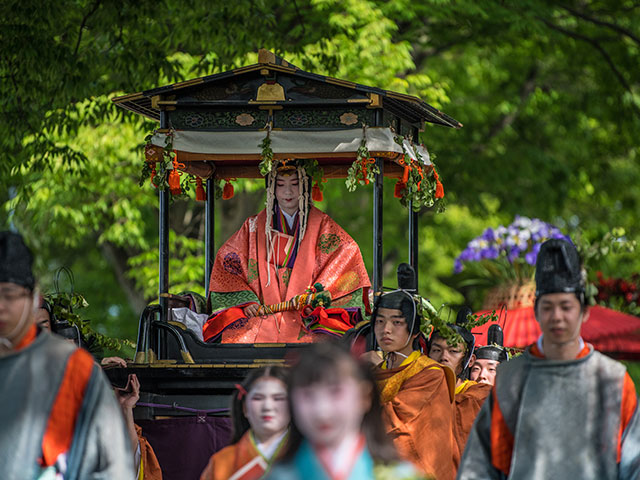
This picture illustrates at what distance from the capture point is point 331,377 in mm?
3713

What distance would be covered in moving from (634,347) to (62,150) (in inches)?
306

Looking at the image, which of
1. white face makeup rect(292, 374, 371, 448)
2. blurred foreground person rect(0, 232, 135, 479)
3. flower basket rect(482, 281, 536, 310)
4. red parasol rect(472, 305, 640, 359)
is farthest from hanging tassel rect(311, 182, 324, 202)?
white face makeup rect(292, 374, 371, 448)

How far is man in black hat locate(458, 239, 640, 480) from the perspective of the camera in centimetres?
470

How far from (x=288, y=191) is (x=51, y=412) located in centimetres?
524

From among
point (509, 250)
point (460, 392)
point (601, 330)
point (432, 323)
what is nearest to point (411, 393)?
point (432, 323)

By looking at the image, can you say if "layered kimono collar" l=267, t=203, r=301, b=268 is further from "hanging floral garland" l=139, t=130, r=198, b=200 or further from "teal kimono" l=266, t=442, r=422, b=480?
"teal kimono" l=266, t=442, r=422, b=480

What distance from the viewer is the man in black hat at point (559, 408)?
4695mm

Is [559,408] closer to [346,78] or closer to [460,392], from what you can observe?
[460,392]

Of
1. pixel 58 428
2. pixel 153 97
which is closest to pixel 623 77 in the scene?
pixel 153 97

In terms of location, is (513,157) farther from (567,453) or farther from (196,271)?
(567,453)

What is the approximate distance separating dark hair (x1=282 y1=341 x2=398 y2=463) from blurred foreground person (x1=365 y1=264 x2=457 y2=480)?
283cm

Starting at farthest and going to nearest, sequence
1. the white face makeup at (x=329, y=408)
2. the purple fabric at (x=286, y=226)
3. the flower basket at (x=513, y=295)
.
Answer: the flower basket at (x=513, y=295) < the purple fabric at (x=286, y=226) < the white face makeup at (x=329, y=408)

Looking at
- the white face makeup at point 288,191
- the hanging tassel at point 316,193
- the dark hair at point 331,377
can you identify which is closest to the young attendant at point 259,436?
the dark hair at point 331,377

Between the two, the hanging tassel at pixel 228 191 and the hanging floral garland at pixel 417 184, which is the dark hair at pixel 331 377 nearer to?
A: the hanging floral garland at pixel 417 184
